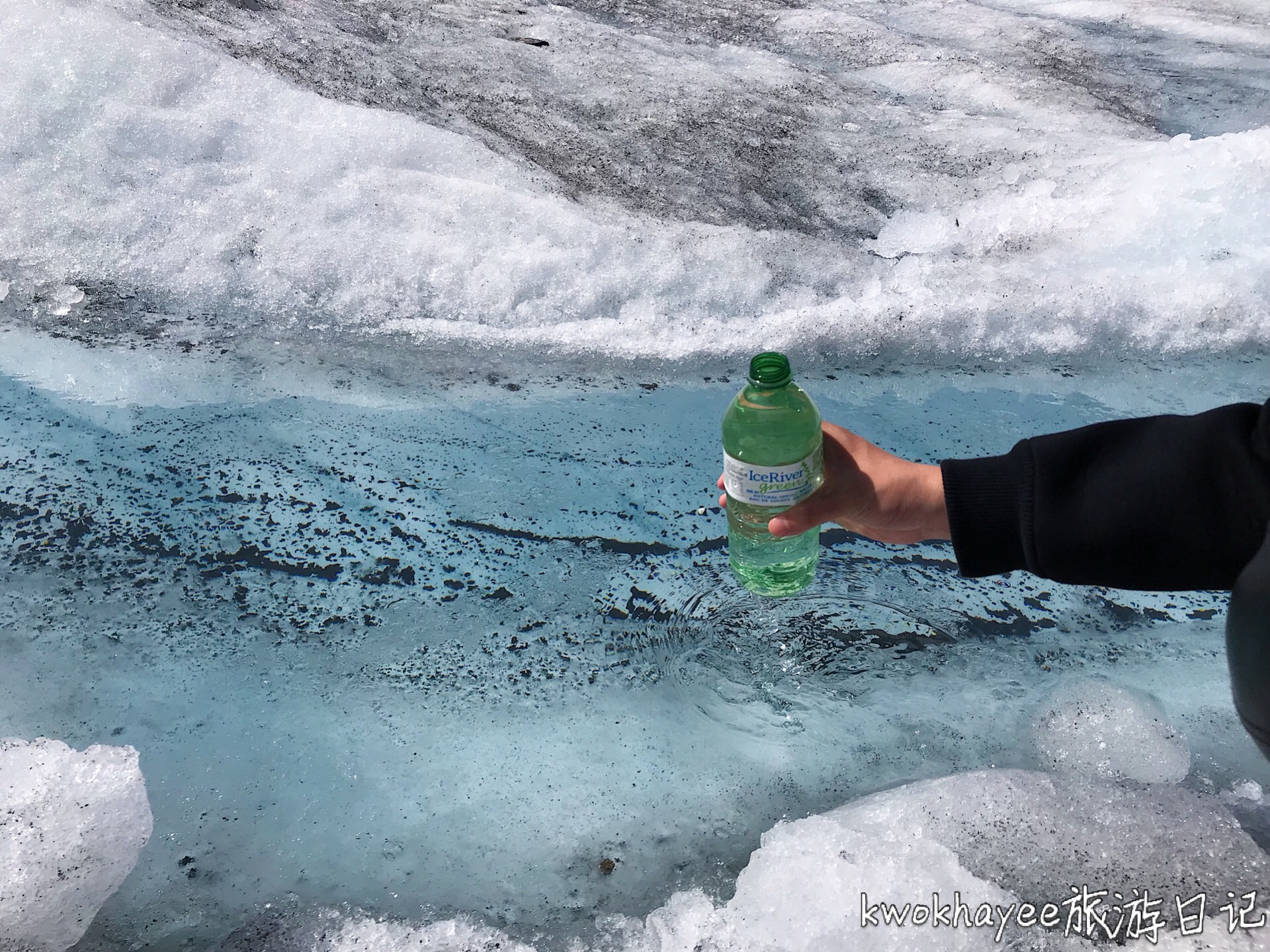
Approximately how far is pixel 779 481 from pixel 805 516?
63 millimetres

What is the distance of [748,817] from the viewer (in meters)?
1.47

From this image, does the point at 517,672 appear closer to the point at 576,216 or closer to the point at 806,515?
the point at 806,515

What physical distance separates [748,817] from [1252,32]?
14.9ft

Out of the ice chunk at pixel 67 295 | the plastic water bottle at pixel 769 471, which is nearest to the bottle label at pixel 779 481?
the plastic water bottle at pixel 769 471

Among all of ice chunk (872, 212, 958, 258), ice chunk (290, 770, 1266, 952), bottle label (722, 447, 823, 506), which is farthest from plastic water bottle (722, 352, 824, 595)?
ice chunk (872, 212, 958, 258)

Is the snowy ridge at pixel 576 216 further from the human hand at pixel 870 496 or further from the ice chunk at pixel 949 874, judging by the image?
the ice chunk at pixel 949 874

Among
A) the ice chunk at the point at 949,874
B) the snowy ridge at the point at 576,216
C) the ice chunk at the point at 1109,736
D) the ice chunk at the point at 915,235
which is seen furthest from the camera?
the ice chunk at the point at 915,235

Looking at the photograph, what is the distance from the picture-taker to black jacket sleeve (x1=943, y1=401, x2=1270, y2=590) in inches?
41.5

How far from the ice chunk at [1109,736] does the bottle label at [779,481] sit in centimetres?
60

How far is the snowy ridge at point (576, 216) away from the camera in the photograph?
252cm

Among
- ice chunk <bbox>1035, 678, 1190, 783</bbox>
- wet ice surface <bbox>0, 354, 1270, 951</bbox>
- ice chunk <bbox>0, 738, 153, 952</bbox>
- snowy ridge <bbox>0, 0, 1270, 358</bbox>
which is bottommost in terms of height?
ice chunk <bbox>0, 738, 153, 952</bbox>

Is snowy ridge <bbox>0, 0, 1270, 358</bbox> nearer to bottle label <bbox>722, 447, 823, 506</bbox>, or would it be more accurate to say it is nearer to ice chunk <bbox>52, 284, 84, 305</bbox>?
ice chunk <bbox>52, 284, 84, 305</bbox>

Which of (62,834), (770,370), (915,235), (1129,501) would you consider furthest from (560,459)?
(915,235)

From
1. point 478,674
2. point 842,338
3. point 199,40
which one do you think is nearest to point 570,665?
point 478,674
